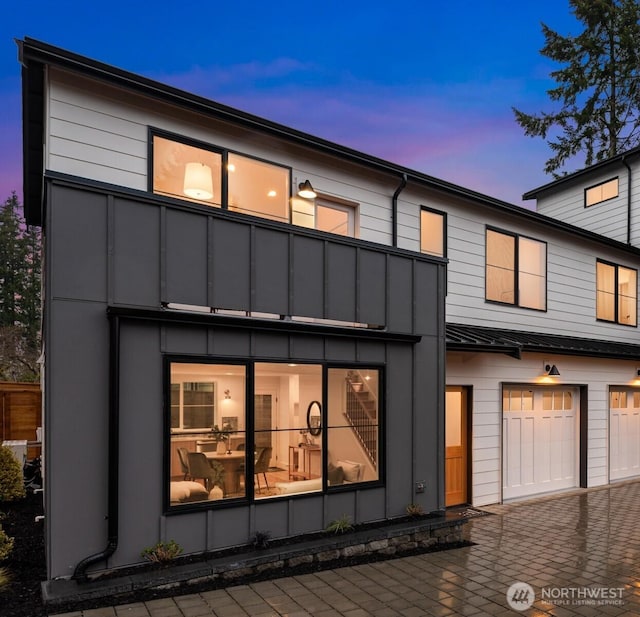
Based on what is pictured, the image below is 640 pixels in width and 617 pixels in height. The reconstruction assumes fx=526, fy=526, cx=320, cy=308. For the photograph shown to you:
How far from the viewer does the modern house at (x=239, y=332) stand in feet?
16.1

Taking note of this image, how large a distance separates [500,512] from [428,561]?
3.24 metres

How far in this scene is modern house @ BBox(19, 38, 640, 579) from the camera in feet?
16.1

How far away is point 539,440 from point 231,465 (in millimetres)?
7227

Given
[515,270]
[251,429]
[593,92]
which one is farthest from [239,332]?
[593,92]

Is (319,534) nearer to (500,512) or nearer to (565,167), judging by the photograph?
(500,512)

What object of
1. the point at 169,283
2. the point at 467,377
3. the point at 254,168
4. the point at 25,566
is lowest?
the point at 25,566

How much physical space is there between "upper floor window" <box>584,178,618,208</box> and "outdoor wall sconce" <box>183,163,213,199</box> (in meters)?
12.8

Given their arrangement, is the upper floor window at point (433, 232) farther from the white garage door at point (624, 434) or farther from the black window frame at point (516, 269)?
the white garage door at point (624, 434)

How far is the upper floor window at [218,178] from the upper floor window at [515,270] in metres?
4.70

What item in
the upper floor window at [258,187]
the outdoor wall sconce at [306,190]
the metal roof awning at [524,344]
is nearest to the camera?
the upper floor window at [258,187]

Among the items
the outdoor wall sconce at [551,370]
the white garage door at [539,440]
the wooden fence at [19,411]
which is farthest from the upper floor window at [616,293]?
the wooden fence at [19,411]

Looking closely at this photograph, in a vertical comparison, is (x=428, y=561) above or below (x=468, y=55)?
below

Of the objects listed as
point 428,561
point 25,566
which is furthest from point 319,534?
point 25,566

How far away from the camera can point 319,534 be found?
6.08 meters
